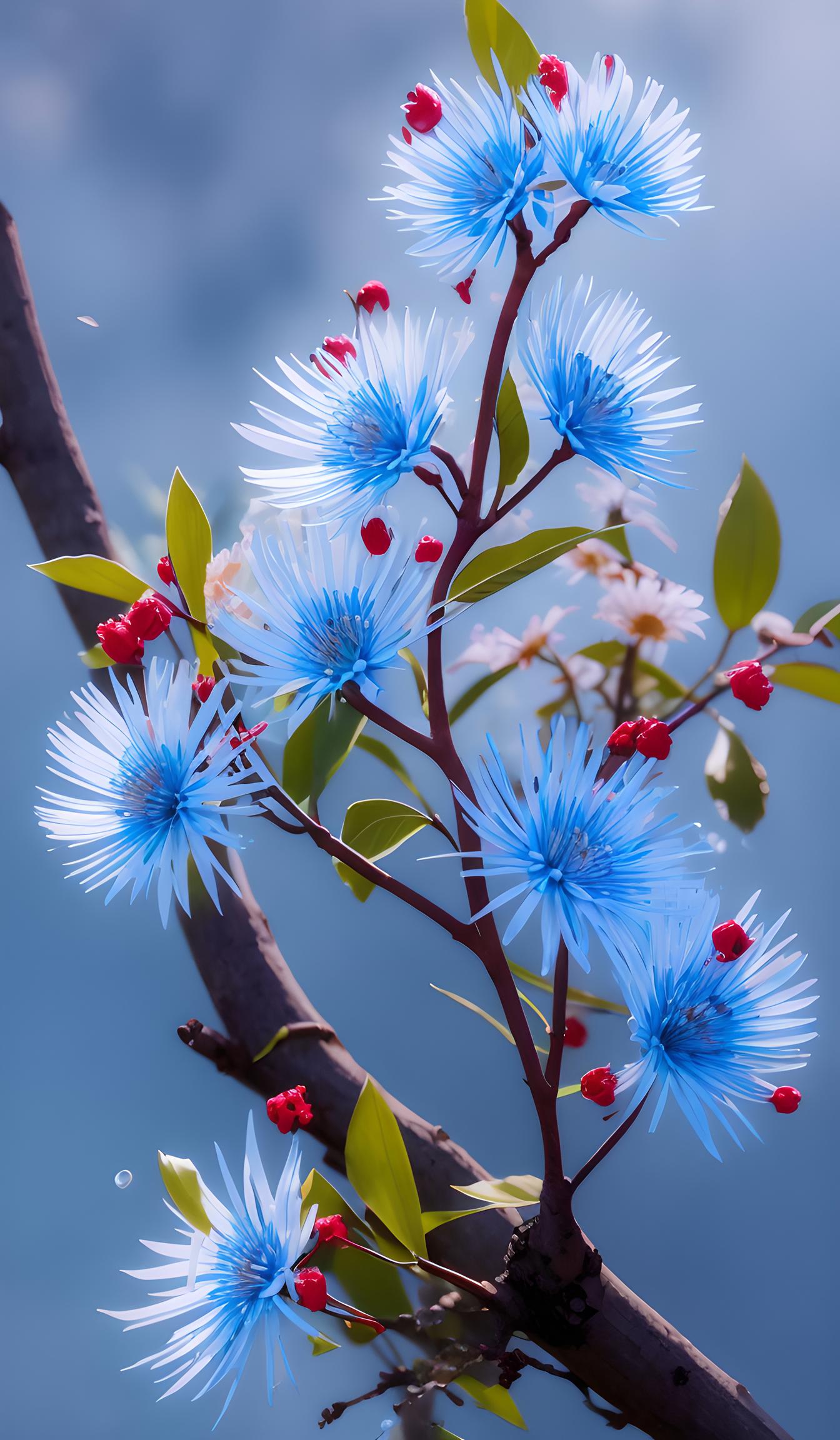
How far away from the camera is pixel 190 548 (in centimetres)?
36

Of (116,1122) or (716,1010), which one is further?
(116,1122)

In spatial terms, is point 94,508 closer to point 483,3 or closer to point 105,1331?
point 483,3

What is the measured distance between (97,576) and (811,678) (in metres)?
0.28

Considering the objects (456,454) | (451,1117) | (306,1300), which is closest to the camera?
(306,1300)

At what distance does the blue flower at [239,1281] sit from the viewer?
13.2 inches

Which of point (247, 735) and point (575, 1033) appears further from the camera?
point (575, 1033)

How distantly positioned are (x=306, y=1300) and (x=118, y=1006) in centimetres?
41

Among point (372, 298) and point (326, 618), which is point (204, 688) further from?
point (372, 298)

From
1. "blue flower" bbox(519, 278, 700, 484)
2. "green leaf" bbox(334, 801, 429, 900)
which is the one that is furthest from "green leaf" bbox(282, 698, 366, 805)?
"blue flower" bbox(519, 278, 700, 484)

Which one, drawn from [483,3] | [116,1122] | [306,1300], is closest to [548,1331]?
[306,1300]

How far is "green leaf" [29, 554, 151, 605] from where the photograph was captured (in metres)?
0.35

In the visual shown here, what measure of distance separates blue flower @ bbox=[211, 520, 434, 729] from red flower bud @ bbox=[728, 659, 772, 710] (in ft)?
0.35

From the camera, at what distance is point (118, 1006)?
2.27ft

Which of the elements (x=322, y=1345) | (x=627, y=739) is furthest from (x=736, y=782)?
(x=322, y=1345)
